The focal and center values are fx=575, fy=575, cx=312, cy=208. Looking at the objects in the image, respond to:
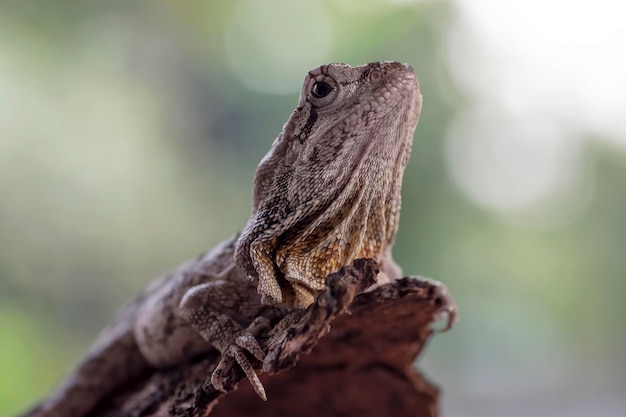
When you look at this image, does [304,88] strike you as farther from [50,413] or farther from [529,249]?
[529,249]

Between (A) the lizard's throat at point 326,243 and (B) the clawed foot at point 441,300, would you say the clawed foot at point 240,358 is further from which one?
Result: (B) the clawed foot at point 441,300

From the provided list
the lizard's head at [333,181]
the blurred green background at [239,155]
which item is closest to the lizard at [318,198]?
the lizard's head at [333,181]

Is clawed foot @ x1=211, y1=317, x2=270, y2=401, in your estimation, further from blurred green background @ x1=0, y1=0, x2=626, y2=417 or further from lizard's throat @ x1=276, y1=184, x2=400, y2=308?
blurred green background @ x1=0, y1=0, x2=626, y2=417

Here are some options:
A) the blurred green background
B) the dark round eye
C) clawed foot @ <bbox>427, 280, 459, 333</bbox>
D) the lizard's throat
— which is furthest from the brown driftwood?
the blurred green background

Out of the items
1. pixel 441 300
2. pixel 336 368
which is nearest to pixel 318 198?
pixel 441 300

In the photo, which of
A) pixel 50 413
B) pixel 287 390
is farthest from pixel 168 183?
pixel 287 390

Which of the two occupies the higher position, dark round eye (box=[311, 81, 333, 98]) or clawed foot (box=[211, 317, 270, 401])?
dark round eye (box=[311, 81, 333, 98])
